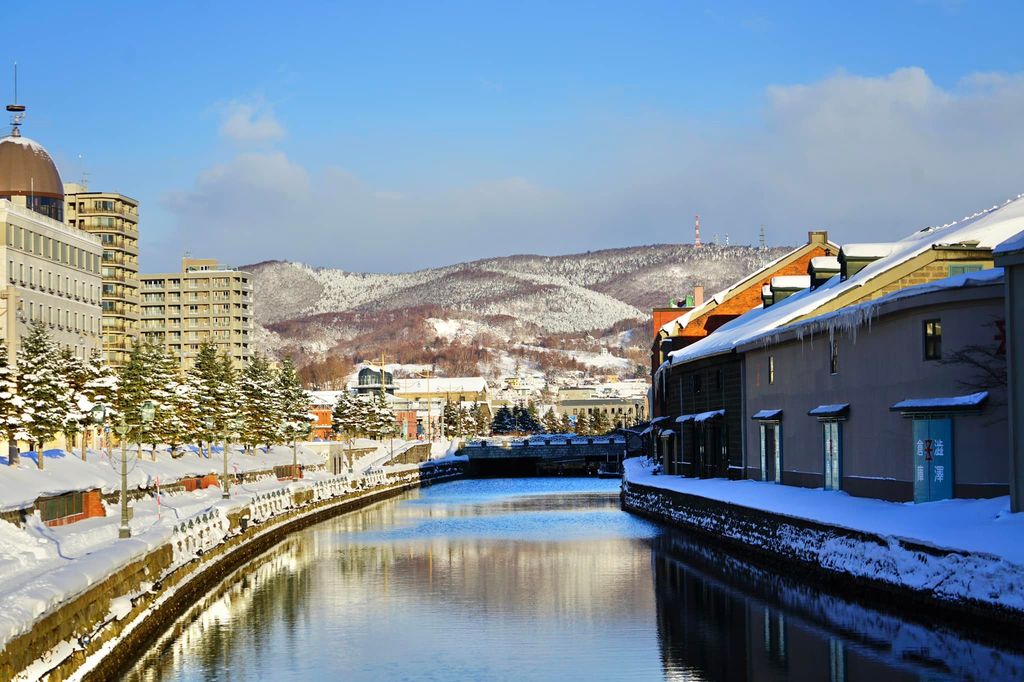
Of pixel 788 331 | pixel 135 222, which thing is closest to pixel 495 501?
pixel 788 331

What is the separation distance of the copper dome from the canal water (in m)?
75.7

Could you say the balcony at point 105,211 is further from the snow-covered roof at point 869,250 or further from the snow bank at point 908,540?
the snow bank at point 908,540

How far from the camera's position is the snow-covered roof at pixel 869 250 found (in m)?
61.2

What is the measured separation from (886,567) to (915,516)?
3.22 meters

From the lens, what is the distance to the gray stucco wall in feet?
124

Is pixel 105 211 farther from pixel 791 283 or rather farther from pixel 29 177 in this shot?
pixel 791 283

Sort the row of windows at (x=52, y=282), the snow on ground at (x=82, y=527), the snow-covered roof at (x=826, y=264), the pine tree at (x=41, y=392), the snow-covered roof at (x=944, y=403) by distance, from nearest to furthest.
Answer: the snow on ground at (x=82, y=527), the snow-covered roof at (x=944, y=403), the pine tree at (x=41, y=392), the snow-covered roof at (x=826, y=264), the row of windows at (x=52, y=282)

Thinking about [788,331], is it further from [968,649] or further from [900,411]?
[968,649]

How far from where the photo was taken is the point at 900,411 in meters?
41.2

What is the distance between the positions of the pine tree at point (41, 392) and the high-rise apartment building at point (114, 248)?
103211 mm

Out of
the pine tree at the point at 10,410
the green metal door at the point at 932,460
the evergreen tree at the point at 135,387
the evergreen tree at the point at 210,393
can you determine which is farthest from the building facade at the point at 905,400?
the evergreen tree at the point at 210,393

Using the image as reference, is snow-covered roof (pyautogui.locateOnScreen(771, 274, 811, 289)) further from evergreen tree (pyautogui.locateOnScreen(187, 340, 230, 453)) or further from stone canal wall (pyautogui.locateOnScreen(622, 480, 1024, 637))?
evergreen tree (pyautogui.locateOnScreen(187, 340, 230, 453))

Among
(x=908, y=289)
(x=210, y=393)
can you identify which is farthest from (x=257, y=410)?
(x=908, y=289)

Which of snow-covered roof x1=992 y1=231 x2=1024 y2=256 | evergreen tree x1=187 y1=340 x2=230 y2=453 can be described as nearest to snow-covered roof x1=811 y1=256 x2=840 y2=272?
snow-covered roof x1=992 y1=231 x2=1024 y2=256
